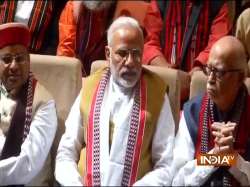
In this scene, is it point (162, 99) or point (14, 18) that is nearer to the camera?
point (162, 99)

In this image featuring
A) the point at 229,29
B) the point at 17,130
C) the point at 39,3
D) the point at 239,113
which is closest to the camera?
the point at 239,113

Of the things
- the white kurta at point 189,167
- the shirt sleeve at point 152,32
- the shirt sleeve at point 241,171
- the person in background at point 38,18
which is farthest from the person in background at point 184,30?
the shirt sleeve at point 241,171

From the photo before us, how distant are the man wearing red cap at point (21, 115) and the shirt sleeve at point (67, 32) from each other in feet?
2.79

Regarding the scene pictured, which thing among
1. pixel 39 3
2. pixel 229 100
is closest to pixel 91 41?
pixel 39 3

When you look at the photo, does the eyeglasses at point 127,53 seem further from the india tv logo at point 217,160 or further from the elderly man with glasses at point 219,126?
the india tv logo at point 217,160

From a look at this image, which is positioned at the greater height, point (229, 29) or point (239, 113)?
point (229, 29)

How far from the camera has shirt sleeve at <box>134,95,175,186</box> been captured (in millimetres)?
2398

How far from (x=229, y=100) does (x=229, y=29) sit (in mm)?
1057

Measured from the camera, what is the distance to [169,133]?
249 cm

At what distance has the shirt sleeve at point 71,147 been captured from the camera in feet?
8.03

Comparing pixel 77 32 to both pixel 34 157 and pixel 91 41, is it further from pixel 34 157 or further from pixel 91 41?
pixel 34 157

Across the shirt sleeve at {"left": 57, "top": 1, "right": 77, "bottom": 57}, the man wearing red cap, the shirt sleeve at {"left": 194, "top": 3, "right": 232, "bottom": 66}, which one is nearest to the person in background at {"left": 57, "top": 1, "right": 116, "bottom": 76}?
the shirt sleeve at {"left": 57, "top": 1, "right": 77, "bottom": 57}

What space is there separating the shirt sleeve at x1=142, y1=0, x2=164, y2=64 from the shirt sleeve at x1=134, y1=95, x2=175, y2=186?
2.84 ft

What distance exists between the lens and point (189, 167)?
Answer: 238 centimetres
